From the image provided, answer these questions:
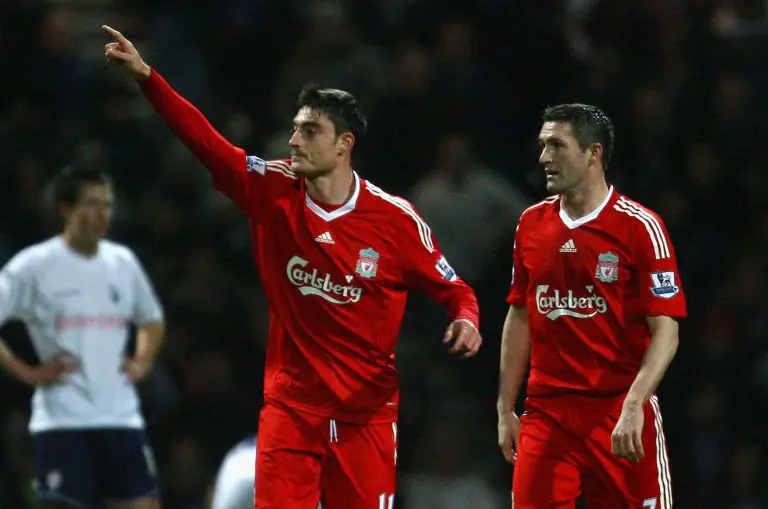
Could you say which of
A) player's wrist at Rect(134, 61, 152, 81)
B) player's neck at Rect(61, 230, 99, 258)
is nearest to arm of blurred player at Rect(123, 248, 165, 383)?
player's neck at Rect(61, 230, 99, 258)

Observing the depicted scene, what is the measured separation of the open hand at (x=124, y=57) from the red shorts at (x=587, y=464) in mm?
2086

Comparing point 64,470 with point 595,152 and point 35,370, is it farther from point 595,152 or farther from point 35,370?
point 595,152

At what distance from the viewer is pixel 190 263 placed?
977 centimetres

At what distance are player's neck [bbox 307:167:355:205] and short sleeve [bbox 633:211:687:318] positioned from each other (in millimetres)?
1219

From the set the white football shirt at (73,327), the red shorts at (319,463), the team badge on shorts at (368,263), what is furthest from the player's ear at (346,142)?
the white football shirt at (73,327)

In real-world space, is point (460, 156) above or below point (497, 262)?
above

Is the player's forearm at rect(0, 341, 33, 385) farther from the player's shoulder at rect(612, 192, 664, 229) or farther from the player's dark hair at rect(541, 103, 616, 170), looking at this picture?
the player's shoulder at rect(612, 192, 664, 229)

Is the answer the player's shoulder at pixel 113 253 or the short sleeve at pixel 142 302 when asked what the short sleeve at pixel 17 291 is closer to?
the player's shoulder at pixel 113 253

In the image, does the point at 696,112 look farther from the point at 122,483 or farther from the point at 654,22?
the point at 122,483

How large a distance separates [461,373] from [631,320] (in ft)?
11.2

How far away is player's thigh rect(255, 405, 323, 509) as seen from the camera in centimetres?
584

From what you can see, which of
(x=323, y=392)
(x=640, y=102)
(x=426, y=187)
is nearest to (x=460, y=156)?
(x=426, y=187)

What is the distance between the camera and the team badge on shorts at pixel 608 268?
5.90m

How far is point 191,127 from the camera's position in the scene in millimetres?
5707
